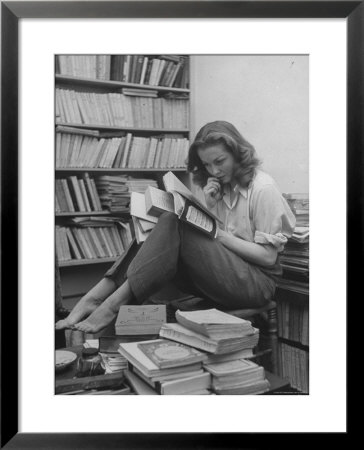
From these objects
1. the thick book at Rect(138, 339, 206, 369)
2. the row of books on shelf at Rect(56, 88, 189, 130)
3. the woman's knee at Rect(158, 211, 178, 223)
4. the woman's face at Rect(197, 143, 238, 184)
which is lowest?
the thick book at Rect(138, 339, 206, 369)

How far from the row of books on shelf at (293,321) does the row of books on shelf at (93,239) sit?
0.45 meters

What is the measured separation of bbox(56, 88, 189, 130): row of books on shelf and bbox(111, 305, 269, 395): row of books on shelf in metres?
0.49

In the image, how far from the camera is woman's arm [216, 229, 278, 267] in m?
1.18

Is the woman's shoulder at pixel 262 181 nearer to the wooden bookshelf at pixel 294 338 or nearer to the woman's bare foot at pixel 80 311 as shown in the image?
the wooden bookshelf at pixel 294 338

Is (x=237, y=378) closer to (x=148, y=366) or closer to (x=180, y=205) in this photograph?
(x=148, y=366)

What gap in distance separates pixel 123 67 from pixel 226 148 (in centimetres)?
34

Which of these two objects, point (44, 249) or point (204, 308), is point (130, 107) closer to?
point (44, 249)

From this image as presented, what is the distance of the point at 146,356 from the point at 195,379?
0.45 feet

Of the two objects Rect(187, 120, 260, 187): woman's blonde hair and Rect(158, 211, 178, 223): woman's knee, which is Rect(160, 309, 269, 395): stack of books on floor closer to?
Rect(158, 211, 178, 223): woman's knee

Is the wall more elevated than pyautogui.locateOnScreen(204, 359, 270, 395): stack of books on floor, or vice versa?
the wall

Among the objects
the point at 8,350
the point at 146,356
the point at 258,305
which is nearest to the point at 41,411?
the point at 8,350

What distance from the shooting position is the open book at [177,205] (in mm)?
1149

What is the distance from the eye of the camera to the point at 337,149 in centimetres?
114

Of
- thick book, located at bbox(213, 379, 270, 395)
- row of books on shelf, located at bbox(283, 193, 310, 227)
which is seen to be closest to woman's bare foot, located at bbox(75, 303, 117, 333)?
thick book, located at bbox(213, 379, 270, 395)
